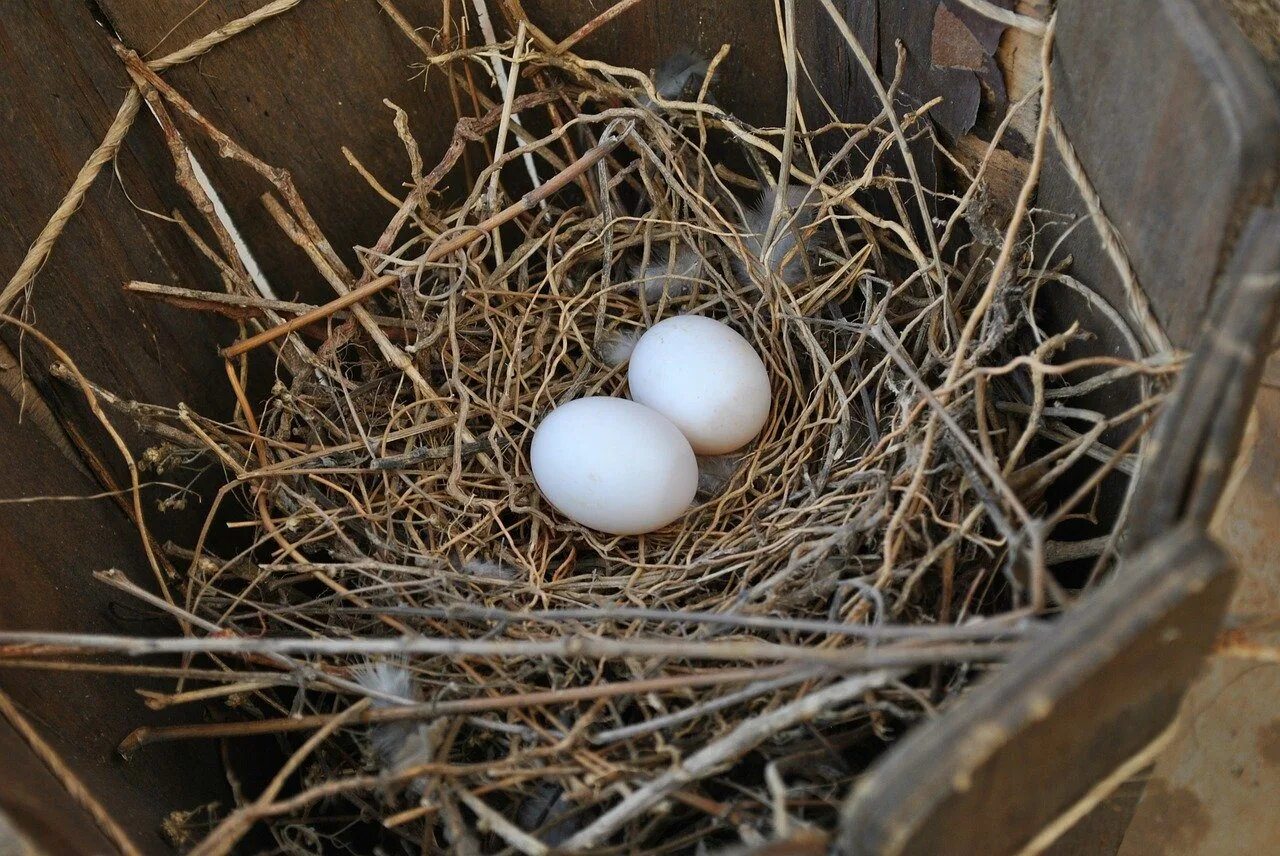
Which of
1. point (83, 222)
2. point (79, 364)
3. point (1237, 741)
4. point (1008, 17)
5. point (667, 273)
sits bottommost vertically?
point (1237, 741)

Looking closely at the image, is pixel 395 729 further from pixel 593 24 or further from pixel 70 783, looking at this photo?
pixel 593 24

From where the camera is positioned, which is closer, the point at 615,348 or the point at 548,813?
the point at 548,813

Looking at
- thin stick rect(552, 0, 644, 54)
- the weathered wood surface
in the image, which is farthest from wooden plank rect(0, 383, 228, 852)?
thin stick rect(552, 0, 644, 54)

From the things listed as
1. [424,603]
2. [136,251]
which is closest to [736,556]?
[424,603]

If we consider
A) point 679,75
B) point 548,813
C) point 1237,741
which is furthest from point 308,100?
point 1237,741

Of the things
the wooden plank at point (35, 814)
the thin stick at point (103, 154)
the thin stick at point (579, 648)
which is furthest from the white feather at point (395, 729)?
the thin stick at point (103, 154)

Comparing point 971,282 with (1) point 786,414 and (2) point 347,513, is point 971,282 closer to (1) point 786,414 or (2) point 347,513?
(1) point 786,414

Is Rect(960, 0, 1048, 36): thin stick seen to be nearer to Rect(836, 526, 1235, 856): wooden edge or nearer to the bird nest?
the bird nest

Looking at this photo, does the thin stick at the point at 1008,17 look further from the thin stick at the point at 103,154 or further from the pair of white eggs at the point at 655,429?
the thin stick at the point at 103,154
